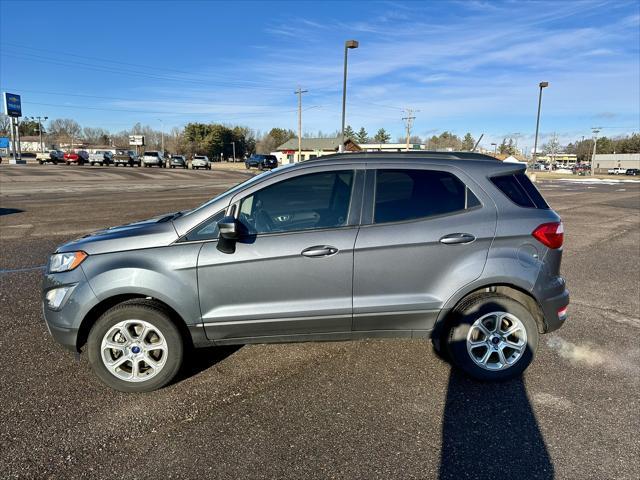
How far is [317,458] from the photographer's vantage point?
8.46 ft

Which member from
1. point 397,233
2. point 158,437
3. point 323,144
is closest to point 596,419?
point 397,233

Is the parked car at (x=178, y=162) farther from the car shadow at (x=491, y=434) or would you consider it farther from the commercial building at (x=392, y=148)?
the car shadow at (x=491, y=434)

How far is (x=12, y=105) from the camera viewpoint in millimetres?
56969

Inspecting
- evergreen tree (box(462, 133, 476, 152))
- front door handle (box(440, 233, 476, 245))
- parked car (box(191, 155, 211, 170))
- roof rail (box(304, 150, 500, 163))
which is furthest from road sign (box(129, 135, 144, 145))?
front door handle (box(440, 233, 476, 245))

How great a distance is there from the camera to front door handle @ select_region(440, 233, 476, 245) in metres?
3.28

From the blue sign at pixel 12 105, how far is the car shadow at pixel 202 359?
222 ft

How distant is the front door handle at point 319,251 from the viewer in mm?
3182

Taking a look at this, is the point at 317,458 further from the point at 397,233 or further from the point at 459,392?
the point at 397,233

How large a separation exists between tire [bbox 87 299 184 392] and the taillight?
2.91m

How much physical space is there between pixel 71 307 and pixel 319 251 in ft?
6.16

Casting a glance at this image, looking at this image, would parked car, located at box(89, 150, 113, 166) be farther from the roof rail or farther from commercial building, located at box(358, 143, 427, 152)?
the roof rail

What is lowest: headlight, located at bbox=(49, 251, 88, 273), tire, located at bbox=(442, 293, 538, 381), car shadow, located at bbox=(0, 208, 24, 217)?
car shadow, located at bbox=(0, 208, 24, 217)

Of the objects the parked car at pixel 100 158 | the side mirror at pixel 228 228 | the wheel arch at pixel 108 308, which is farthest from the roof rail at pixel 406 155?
the parked car at pixel 100 158

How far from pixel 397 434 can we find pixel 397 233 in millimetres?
1415
